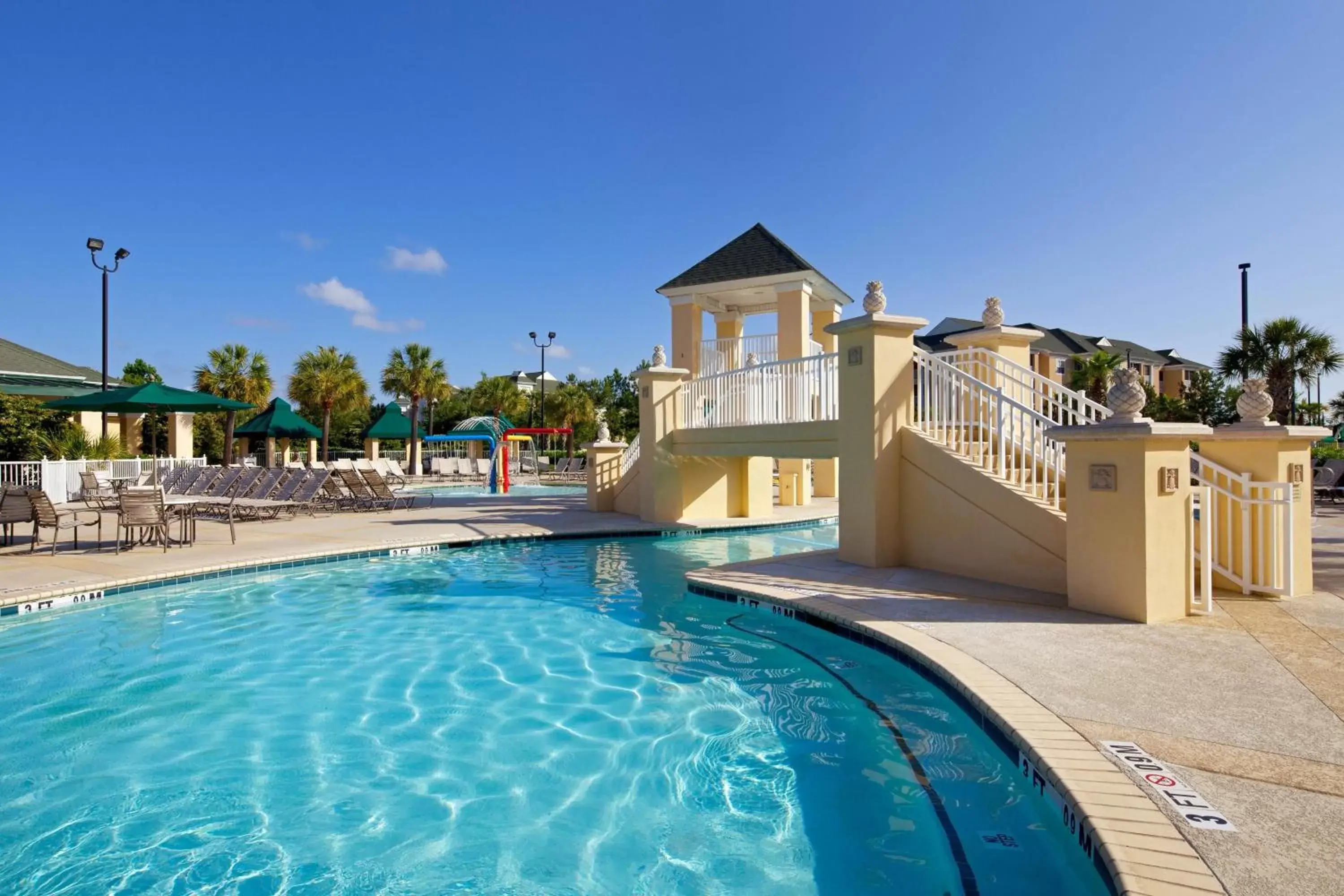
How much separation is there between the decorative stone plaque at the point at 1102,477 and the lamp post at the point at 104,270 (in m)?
21.8

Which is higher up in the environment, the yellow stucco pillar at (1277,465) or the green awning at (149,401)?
the green awning at (149,401)

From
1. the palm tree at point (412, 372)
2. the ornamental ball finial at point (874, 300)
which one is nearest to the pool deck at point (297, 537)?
the ornamental ball finial at point (874, 300)

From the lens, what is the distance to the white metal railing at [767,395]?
10.1 meters

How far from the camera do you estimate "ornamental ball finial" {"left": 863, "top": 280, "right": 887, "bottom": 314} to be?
775cm

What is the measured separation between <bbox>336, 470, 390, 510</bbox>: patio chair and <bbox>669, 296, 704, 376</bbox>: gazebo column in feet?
25.1

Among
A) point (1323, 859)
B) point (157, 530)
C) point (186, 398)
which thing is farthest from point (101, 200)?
point (1323, 859)

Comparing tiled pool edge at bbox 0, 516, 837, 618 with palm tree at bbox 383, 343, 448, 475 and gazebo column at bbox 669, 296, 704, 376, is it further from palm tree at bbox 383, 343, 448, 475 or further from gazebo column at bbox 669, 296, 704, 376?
palm tree at bbox 383, 343, 448, 475

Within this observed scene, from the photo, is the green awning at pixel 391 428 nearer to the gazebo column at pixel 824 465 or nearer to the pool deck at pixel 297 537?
the pool deck at pixel 297 537

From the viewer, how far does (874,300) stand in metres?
7.79

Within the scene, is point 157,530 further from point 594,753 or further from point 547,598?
point 594,753

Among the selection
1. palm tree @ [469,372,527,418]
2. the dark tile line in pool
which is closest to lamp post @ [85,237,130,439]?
the dark tile line in pool

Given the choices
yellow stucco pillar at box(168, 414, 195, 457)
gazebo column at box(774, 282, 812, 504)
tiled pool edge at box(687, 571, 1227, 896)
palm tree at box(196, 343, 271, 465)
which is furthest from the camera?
palm tree at box(196, 343, 271, 465)

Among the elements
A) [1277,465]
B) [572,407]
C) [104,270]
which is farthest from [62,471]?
[572,407]

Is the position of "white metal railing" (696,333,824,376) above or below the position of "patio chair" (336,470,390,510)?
above
